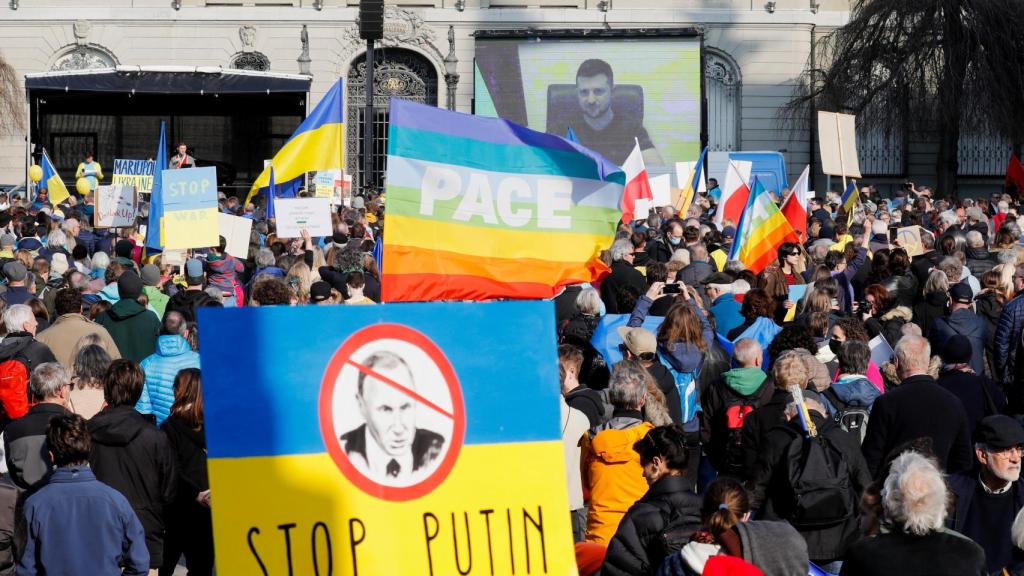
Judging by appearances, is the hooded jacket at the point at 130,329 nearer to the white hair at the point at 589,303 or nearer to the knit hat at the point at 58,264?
the white hair at the point at 589,303

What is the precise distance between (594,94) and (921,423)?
2724 centimetres

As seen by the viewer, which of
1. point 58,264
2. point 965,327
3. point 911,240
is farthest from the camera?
point 911,240

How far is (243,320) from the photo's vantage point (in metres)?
3.76

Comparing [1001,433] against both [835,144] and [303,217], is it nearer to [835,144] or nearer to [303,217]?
[303,217]

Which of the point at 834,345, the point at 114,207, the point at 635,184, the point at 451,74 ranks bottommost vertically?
the point at 834,345

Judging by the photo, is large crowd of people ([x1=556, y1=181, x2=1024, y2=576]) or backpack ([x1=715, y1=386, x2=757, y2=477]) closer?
large crowd of people ([x1=556, y1=181, x2=1024, y2=576])

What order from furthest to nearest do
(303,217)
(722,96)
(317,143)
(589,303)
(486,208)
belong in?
(722,96)
(317,143)
(303,217)
(589,303)
(486,208)

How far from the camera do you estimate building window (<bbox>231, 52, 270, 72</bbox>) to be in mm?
37281

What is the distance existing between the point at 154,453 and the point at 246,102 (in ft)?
90.7

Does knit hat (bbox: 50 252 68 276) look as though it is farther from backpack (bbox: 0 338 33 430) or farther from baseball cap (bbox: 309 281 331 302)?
backpack (bbox: 0 338 33 430)

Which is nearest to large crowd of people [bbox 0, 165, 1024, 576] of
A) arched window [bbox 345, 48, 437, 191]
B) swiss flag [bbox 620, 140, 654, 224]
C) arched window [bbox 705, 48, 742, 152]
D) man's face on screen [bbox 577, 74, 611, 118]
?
swiss flag [bbox 620, 140, 654, 224]

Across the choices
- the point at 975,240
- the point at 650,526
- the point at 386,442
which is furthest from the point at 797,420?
the point at 975,240

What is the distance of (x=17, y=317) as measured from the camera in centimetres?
838

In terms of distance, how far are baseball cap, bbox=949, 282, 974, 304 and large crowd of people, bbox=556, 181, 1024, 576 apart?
0.01 m
